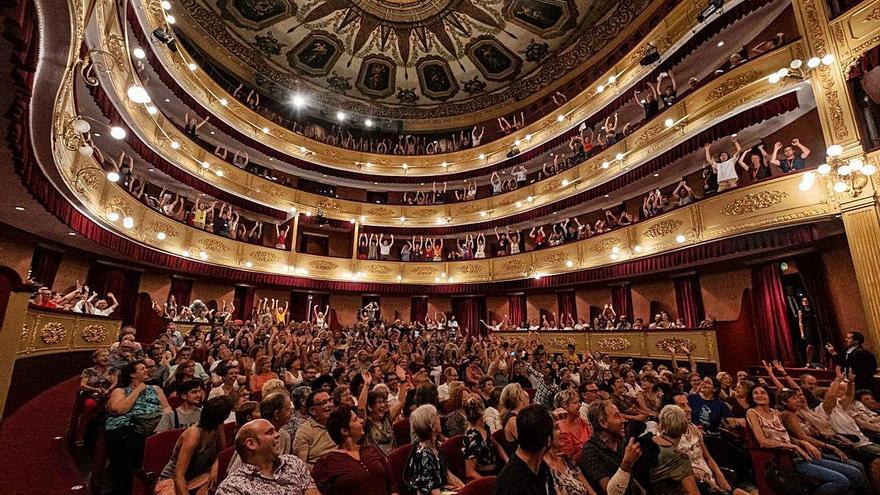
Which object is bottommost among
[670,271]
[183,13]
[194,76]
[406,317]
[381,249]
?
[406,317]

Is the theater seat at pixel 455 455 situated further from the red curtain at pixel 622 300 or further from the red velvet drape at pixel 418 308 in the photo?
the red velvet drape at pixel 418 308

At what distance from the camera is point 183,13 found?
12.4 metres

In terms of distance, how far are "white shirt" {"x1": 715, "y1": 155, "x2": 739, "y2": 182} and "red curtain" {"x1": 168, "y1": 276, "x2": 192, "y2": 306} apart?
43.5ft

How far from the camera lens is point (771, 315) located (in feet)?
23.8

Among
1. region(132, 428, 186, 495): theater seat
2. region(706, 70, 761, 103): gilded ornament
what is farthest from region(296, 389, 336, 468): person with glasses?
region(706, 70, 761, 103): gilded ornament

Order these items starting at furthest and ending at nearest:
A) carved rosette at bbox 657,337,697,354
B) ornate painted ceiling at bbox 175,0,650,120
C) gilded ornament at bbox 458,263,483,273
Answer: gilded ornament at bbox 458,263,483,273, ornate painted ceiling at bbox 175,0,650,120, carved rosette at bbox 657,337,697,354

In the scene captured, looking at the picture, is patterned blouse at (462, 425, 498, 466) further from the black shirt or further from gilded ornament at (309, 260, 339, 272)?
gilded ornament at (309, 260, 339, 272)

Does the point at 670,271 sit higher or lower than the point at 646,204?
lower

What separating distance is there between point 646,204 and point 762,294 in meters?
2.98

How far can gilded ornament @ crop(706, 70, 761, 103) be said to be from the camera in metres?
6.99

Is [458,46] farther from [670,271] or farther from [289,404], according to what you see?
[289,404]

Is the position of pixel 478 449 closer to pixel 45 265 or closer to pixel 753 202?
pixel 753 202

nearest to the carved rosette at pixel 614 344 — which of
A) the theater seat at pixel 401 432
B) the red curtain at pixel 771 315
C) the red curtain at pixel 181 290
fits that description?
the red curtain at pixel 771 315

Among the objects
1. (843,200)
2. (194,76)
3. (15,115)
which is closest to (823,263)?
(843,200)
